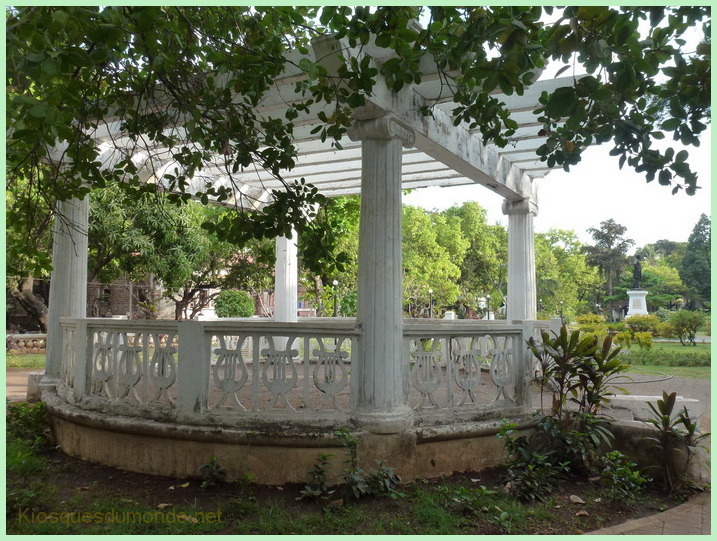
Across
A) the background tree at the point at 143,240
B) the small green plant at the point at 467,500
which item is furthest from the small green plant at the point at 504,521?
the background tree at the point at 143,240

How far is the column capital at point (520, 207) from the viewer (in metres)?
9.77

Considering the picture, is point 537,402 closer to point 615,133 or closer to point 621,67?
point 615,133

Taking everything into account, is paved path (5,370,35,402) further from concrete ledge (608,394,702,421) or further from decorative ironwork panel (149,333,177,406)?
concrete ledge (608,394,702,421)

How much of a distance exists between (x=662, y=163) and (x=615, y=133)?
39 centimetres

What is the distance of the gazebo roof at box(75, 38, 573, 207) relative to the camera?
215 inches

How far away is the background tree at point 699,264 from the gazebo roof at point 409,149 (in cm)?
4568

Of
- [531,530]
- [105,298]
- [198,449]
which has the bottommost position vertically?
[531,530]

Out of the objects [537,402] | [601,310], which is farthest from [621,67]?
[601,310]

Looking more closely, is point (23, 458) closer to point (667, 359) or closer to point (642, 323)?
point (667, 359)

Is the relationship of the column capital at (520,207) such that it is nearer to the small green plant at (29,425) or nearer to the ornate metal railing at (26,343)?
the small green plant at (29,425)

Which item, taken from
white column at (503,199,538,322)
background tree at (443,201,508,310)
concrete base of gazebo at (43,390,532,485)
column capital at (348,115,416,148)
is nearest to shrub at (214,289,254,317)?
white column at (503,199,538,322)

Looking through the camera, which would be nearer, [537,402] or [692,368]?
[537,402]

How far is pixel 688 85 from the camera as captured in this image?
3715mm

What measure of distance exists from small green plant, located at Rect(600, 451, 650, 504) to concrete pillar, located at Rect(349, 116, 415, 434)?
1.81 metres
